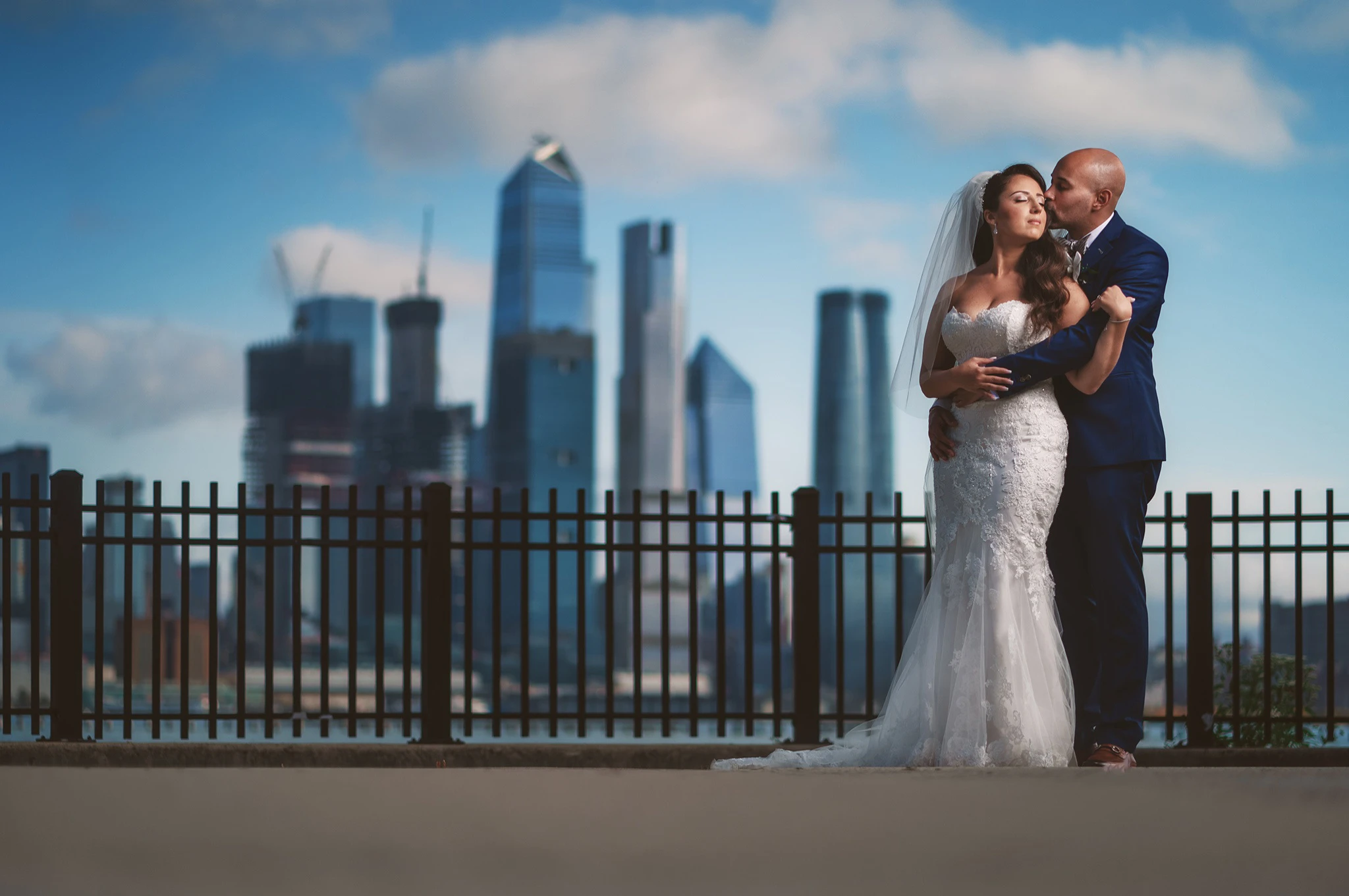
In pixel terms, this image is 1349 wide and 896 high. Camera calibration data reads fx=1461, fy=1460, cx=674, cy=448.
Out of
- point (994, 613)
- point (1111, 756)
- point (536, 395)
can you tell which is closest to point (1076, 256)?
point (994, 613)

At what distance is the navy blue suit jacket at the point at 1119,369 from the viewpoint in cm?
413

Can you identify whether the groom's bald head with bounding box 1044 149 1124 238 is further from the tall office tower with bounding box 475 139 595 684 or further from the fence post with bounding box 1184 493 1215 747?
the tall office tower with bounding box 475 139 595 684

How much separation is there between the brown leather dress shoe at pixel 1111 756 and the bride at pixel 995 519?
0.29 ft

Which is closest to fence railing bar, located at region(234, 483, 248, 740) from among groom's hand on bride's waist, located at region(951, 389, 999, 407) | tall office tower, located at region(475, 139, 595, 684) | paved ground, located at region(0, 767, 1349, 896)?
paved ground, located at region(0, 767, 1349, 896)

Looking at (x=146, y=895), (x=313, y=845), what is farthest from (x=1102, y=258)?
(x=146, y=895)

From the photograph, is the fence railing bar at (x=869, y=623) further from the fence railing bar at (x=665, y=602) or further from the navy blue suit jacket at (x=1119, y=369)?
the navy blue suit jacket at (x=1119, y=369)

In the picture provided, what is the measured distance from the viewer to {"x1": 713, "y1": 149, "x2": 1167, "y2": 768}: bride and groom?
4.16 metres

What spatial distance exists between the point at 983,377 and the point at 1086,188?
0.66 m

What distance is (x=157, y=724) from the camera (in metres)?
6.73

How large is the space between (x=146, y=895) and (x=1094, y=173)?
10.4 feet

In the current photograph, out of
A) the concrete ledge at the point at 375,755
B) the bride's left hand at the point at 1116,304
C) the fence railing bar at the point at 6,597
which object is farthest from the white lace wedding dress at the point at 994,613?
the fence railing bar at the point at 6,597

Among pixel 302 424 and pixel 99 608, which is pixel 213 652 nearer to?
pixel 99 608

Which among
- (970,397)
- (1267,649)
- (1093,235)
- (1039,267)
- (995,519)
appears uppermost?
(1093,235)

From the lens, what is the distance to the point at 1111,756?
13.4ft
